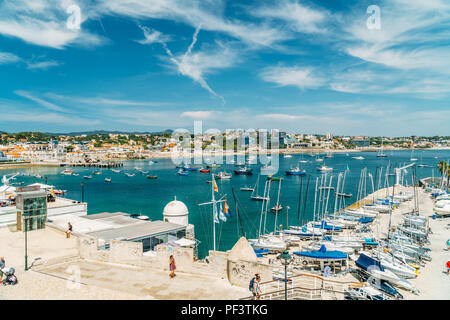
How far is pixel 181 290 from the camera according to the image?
11281 millimetres

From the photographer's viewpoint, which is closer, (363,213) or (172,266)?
(172,266)

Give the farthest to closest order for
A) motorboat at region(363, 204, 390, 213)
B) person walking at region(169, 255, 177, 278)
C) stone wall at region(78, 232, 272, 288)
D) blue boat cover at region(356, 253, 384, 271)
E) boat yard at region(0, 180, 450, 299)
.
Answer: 1. motorboat at region(363, 204, 390, 213)
2. blue boat cover at region(356, 253, 384, 271)
3. person walking at region(169, 255, 177, 278)
4. stone wall at region(78, 232, 272, 288)
5. boat yard at region(0, 180, 450, 299)

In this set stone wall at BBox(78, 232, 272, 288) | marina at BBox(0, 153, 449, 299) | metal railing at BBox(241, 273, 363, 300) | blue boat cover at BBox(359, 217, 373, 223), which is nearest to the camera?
metal railing at BBox(241, 273, 363, 300)

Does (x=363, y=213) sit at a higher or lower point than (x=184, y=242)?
lower

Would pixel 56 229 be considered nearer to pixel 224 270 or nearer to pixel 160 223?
pixel 160 223

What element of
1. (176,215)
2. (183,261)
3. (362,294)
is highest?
(183,261)

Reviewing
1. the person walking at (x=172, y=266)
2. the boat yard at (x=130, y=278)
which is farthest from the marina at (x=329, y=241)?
the person walking at (x=172, y=266)

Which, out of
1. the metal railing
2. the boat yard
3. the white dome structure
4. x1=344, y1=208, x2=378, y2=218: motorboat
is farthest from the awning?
x1=344, y1=208, x2=378, y2=218: motorboat

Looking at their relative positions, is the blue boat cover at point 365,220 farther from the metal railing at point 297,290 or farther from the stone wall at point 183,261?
the stone wall at point 183,261

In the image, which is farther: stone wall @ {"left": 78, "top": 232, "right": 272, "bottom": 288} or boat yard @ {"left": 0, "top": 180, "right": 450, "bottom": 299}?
stone wall @ {"left": 78, "top": 232, "right": 272, "bottom": 288}

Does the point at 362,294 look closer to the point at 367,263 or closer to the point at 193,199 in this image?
the point at 367,263

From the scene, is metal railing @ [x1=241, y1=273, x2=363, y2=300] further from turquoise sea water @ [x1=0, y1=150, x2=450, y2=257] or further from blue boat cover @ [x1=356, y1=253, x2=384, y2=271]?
turquoise sea water @ [x1=0, y1=150, x2=450, y2=257]

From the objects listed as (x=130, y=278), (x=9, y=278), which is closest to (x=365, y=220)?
(x=130, y=278)
